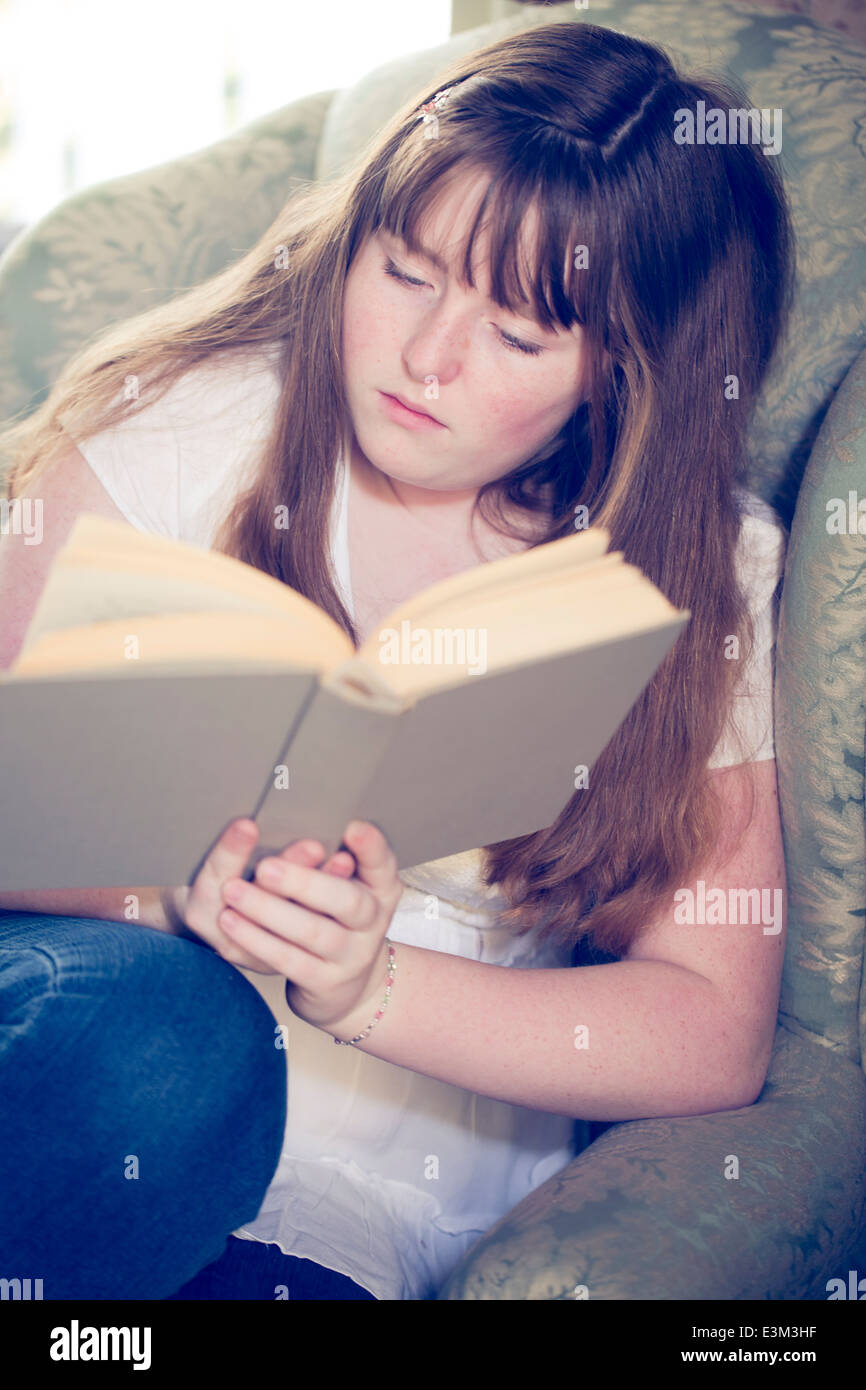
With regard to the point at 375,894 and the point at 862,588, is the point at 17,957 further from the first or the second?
the point at 862,588

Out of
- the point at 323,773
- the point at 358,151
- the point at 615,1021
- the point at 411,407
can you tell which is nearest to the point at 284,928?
the point at 323,773

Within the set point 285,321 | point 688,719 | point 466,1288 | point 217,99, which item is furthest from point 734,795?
point 217,99

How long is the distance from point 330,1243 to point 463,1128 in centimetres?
19

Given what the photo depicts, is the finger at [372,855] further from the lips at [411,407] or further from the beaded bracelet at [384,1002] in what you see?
the lips at [411,407]

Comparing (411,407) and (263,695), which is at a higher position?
(411,407)

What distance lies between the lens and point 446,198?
0.84m

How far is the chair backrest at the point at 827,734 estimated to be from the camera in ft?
3.16

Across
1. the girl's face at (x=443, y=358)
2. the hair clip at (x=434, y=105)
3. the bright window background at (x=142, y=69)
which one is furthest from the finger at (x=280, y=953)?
the bright window background at (x=142, y=69)

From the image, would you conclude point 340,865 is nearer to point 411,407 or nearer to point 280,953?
point 280,953

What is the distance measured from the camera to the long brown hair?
2.90 ft

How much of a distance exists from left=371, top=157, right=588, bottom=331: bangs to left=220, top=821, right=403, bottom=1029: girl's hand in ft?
1.42

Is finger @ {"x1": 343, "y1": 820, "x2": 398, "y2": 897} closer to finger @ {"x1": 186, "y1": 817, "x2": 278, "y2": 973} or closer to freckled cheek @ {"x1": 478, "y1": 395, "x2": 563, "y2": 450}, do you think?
finger @ {"x1": 186, "y1": 817, "x2": 278, "y2": 973}

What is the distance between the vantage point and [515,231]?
0.83 metres

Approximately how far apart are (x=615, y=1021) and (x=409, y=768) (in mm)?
351
